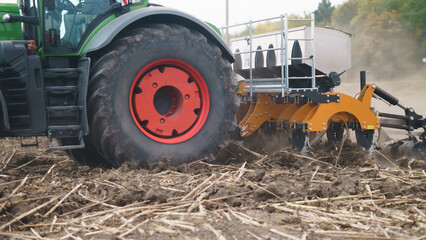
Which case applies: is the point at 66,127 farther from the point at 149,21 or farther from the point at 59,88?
the point at 149,21

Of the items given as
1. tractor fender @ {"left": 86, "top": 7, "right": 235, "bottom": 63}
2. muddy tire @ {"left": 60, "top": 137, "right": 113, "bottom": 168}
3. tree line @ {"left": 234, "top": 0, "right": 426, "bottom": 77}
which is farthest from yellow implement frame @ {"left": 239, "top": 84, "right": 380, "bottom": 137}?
tree line @ {"left": 234, "top": 0, "right": 426, "bottom": 77}

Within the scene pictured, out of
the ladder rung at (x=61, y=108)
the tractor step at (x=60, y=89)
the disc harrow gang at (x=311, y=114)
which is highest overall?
the tractor step at (x=60, y=89)

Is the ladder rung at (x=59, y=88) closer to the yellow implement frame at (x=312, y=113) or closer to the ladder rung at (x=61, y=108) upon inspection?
the ladder rung at (x=61, y=108)

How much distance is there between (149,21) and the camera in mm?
5824

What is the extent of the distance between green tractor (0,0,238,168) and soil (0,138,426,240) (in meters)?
0.30

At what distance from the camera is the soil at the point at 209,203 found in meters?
3.43

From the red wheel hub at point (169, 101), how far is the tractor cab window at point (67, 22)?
817 mm

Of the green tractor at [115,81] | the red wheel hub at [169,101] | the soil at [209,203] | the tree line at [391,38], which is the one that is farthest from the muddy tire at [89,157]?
the tree line at [391,38]

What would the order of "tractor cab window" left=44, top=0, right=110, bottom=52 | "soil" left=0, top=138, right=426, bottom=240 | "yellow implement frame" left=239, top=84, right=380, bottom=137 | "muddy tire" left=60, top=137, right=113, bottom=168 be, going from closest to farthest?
"soil" left=0, top=138, right=426, bottom=240 → "tractor cab window" left=44, top=0, right=110, bottom=52 → "muddy tire" left=60, top=137, right=113, bottom=168 → "yellow implement frame" left=239, top=84, right=380, bottom=137

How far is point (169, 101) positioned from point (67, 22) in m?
1.36

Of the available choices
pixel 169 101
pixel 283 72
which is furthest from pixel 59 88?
pixel 283 72

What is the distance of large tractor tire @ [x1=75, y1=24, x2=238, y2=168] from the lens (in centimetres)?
535

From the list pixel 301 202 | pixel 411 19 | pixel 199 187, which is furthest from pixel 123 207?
pixel 411 19

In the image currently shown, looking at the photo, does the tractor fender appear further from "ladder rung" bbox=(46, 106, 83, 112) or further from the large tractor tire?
"ladder rung" bbox=(46, 106, 83, 112)
